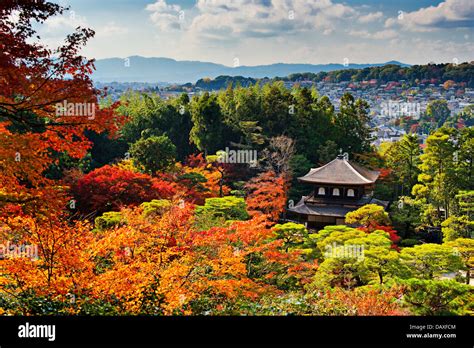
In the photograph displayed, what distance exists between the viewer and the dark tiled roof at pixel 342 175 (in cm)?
1845

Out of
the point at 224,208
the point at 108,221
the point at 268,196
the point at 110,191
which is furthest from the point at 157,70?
the point at 108,221

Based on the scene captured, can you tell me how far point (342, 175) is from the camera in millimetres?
18781

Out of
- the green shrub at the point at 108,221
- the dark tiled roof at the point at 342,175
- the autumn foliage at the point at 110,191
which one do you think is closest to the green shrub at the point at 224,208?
the autumn foliage at the point at 110,191

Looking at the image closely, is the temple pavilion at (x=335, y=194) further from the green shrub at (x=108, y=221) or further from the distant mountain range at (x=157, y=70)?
the green shrub at (x=108, y=221)

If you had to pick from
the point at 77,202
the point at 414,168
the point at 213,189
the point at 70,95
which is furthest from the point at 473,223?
the point at 70,95

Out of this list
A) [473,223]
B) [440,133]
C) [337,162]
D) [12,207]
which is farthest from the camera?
[337,162]

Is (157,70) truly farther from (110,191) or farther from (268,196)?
(110,191)

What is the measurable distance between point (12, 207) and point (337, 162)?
49.3 ft

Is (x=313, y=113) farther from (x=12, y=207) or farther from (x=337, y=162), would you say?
(x=12, y=207)

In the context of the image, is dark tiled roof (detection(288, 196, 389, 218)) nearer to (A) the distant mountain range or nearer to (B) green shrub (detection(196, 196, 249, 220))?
(B) green shrub (detection(196, 196, 249, 220))

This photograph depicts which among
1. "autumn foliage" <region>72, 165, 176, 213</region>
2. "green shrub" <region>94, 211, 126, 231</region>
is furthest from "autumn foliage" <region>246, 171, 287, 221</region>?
"green shrub" <region>94, 211, 126, 231</region>

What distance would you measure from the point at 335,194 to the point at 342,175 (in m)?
0.78

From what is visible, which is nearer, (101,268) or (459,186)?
(101,268)

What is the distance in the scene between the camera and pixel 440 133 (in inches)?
656
